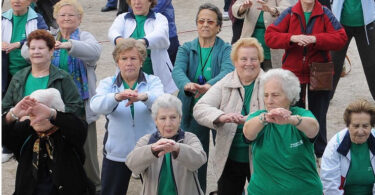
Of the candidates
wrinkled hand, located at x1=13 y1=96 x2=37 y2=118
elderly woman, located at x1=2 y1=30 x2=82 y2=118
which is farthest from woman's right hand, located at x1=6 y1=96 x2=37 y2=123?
elderly woman, located at x1=2 y1=30 x2=82 y2=118

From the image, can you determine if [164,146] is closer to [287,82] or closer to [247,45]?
[287,82]

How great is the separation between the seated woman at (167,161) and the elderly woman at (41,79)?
2.57ft

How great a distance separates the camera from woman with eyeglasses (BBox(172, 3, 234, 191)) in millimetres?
6848

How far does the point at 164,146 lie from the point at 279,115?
0.92 meters

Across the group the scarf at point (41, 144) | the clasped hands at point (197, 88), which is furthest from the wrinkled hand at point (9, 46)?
the scarf at point (41, 144)

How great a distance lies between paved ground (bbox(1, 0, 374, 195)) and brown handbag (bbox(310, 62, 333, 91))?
142cm

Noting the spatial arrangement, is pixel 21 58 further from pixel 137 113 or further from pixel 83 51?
pixel 137 113

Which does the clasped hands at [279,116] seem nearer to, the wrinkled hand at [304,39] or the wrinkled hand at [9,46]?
the wrinkled hand at [304,39]

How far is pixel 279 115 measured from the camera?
516cm

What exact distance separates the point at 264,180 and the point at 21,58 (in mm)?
3296

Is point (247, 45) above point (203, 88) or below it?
above

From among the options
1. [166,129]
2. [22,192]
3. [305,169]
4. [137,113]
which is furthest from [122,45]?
[305,169]

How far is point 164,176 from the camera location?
583 cm

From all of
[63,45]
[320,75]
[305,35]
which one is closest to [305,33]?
[305,35]
